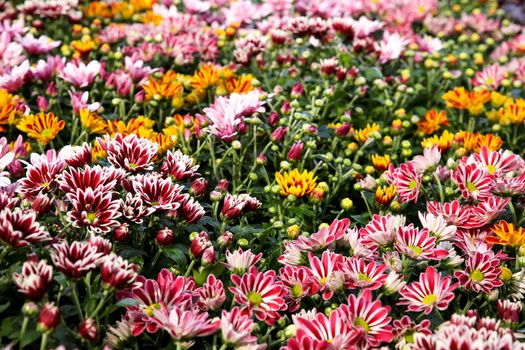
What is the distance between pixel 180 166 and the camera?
82.7 inches

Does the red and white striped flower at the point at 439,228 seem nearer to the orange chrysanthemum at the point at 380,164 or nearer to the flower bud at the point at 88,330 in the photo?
the orange chrysanthemum at the point at 380,164

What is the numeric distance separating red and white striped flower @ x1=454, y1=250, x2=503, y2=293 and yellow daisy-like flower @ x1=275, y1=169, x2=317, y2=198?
24.6 inches

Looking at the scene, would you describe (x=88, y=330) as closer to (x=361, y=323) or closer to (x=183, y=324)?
(x=183, y=324)

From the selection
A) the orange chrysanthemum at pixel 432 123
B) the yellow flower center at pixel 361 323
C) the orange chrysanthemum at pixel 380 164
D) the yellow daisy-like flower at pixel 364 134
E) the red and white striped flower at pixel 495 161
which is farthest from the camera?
the orange chrysanthemum at pixel 432 123

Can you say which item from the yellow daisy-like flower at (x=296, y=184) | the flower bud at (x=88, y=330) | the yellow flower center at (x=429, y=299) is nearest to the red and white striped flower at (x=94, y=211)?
the flower bud at (x=88, y=330)

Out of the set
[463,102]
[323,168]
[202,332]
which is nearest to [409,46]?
[463,102]

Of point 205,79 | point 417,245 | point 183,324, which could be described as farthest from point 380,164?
point 183,324

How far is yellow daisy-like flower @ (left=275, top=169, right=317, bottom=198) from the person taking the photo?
7.50 feet

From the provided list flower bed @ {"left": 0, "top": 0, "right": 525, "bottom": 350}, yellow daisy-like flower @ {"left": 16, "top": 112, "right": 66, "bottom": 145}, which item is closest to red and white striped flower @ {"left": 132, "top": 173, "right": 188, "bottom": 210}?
flower bed @ {"left": 0, "top": 0, "right": 525, "bottom": 350}

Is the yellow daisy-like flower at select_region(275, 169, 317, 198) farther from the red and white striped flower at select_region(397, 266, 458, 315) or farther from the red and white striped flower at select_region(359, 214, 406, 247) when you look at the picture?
the red and white striped flower at select_region(397, 266, 458, 315)

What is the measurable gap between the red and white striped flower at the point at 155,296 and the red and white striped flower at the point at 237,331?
14 centimetres

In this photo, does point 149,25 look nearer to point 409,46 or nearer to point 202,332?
point 409,46

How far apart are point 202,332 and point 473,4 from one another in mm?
5151

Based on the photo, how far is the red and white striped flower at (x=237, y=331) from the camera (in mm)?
1623
